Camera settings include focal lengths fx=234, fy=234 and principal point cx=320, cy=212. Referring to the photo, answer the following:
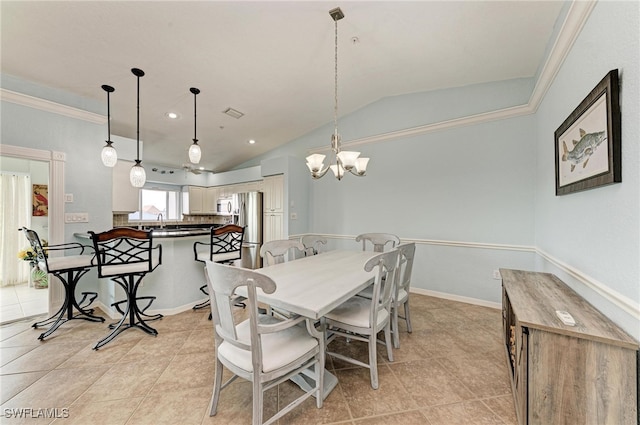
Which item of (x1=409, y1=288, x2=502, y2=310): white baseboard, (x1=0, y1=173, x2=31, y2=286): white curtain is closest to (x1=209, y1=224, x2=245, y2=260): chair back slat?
(x1=409, y1=288, x2=502, y2=310): white baseboard

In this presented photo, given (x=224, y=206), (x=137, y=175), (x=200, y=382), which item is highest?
(x=137, y=175)

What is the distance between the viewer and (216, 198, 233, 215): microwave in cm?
607

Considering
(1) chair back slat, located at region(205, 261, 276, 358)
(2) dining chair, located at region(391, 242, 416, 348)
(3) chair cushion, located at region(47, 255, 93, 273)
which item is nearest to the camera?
(1) chair back slat, located at region(205, 261, 276, 358)

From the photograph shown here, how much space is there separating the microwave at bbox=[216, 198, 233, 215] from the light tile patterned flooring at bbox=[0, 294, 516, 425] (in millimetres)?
3778

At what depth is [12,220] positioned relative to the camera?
3900 mm

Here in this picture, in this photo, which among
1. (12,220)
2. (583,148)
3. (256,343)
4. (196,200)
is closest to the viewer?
(256,343)

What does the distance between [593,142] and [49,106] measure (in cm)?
532

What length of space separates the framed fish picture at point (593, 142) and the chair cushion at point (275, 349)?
1.88 meters

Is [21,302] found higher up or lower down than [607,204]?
lower down

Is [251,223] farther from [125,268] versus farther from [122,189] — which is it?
[125,268]

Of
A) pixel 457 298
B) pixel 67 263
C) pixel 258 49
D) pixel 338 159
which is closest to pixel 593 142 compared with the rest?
pixel 338 159

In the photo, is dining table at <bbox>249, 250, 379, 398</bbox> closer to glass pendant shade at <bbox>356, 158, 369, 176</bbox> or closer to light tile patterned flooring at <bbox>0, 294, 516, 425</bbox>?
light tile patterned flooring at <bbox>0, 294, 516, 425</bbox>

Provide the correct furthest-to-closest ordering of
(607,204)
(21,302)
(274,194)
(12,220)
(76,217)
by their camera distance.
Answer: (274,194) < (12,220) < (21,302) < (76,217) < (607,204)

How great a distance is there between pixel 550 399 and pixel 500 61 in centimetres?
332
